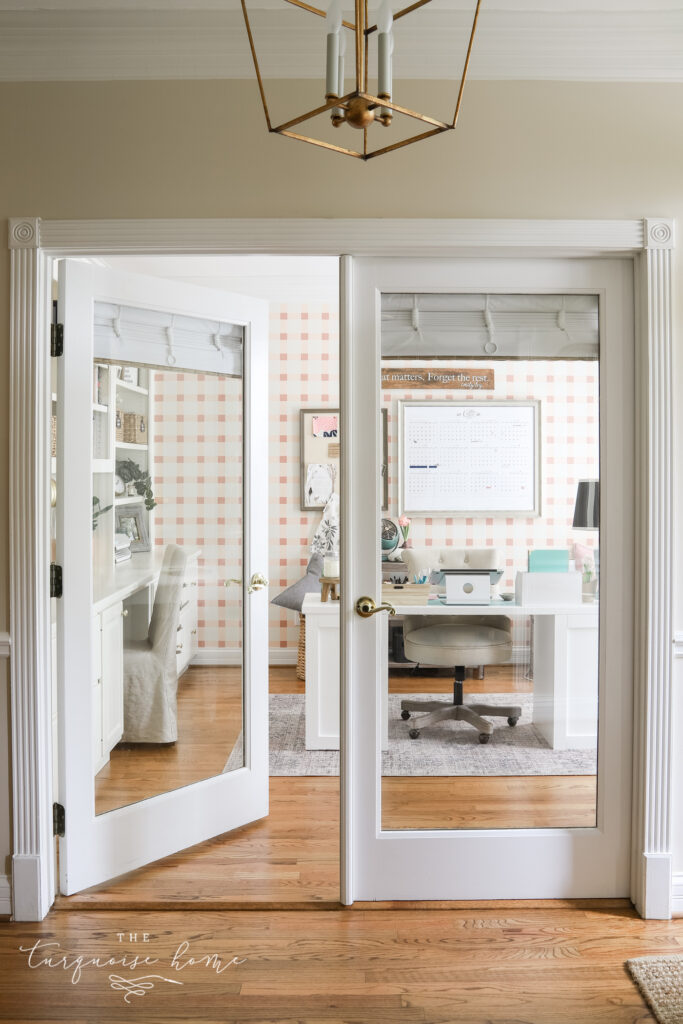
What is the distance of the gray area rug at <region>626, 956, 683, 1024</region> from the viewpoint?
1.84 meters

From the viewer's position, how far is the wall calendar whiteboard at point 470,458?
7.54ft

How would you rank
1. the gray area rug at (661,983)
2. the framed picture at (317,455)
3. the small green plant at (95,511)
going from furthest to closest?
the framed picture at (317,455), the small green plant at (95,511), the gray area rug at (661,983)

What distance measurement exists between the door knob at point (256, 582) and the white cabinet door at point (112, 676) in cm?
50

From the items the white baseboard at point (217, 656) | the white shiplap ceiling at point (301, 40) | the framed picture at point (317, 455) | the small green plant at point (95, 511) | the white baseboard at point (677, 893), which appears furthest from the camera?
the framed picture at point (317, 455)

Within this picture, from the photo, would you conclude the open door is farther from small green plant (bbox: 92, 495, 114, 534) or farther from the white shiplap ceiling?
the white shiplap ceiling

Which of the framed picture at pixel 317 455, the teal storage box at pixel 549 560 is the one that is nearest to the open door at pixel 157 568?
the teal storage box at pixel 549 560

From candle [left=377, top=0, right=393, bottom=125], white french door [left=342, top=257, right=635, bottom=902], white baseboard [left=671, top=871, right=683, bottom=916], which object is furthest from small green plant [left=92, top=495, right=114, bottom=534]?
white baseboard [left=671, top=871, right=683, bottom=916]

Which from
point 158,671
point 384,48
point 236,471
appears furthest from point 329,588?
point 384,48

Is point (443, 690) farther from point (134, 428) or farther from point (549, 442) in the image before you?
point (134, 428)

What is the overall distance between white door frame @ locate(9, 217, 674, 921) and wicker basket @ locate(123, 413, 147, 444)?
304mm

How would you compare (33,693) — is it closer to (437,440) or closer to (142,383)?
(142,383)

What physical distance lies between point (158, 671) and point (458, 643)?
1099 millimetres

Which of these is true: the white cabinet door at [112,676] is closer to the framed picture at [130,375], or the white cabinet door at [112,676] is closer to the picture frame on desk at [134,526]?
the picture frame on desk at [134,526]

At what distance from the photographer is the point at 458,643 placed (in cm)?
240
